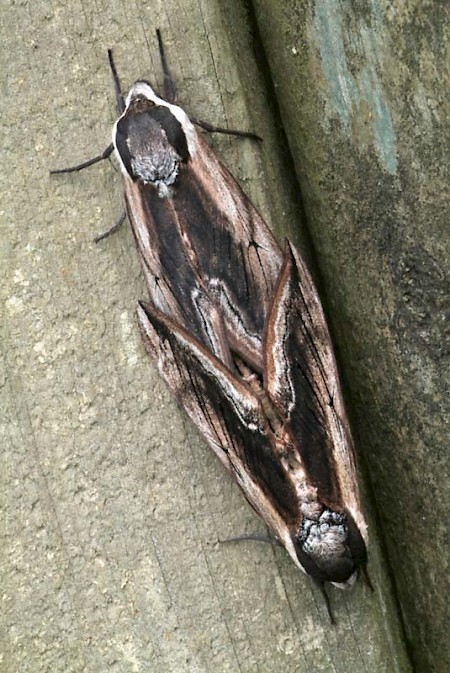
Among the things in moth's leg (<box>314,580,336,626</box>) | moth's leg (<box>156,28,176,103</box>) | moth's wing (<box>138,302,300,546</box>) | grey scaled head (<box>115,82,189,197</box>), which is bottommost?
moth's leg (<box>314,580,336,626</box>)

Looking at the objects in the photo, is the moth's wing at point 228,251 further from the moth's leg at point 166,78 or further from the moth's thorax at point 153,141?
the moth's leg at point 166,78

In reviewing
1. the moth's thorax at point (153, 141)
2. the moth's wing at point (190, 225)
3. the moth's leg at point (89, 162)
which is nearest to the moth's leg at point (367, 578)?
the moth's wing at point (190, 225)

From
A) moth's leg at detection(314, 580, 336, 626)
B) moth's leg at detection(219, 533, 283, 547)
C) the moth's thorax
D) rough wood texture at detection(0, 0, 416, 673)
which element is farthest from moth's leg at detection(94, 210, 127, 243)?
moth's leg at detection(314, 580, 336, 626)

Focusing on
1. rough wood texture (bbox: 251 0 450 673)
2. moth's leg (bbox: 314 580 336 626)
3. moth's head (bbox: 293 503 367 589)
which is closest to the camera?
rough wood texture (bbox: 251 0 450 673)

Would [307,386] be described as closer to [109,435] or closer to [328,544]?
[328,544]

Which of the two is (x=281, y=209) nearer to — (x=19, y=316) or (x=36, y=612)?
(x=19, y=316)

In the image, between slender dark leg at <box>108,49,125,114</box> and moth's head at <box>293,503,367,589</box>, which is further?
slender dark leg at <box>108,49,125,114</box>

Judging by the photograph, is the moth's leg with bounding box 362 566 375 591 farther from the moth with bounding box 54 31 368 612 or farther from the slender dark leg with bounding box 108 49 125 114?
the slender dark leg with bounding box 108 49 125 114
